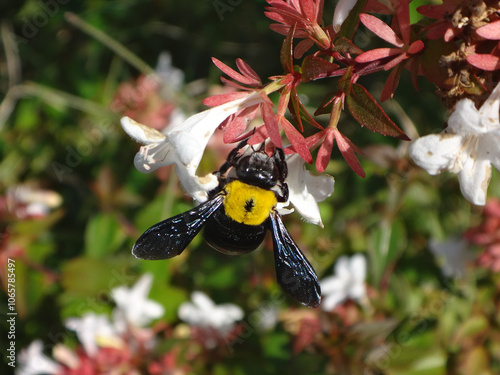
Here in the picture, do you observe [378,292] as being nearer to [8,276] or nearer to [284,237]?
[284,237]

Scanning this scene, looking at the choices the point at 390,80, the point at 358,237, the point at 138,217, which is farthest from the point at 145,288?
the point at 390,80

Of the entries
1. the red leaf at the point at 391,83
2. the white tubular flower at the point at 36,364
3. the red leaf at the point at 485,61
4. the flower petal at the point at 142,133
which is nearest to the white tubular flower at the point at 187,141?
the flower petal at the point at 142,133

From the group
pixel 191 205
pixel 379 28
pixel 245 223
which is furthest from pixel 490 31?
pixel 191 205

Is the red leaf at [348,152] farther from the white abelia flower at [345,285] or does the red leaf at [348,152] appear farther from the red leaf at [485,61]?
the white abelia flower at [345,285]

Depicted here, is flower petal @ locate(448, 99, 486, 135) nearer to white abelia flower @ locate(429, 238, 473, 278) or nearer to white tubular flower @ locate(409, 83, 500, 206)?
white tubular flower @ locate(409, 83, 500, 206)

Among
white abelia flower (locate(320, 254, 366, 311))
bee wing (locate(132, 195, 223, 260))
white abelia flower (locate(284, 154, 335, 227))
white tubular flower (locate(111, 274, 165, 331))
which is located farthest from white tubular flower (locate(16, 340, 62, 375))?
white abelia flower (locate(284, 154, 335, 227))

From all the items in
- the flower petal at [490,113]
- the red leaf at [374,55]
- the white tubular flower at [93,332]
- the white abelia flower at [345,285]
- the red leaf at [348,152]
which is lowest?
the white tubular flower at [93,332]
